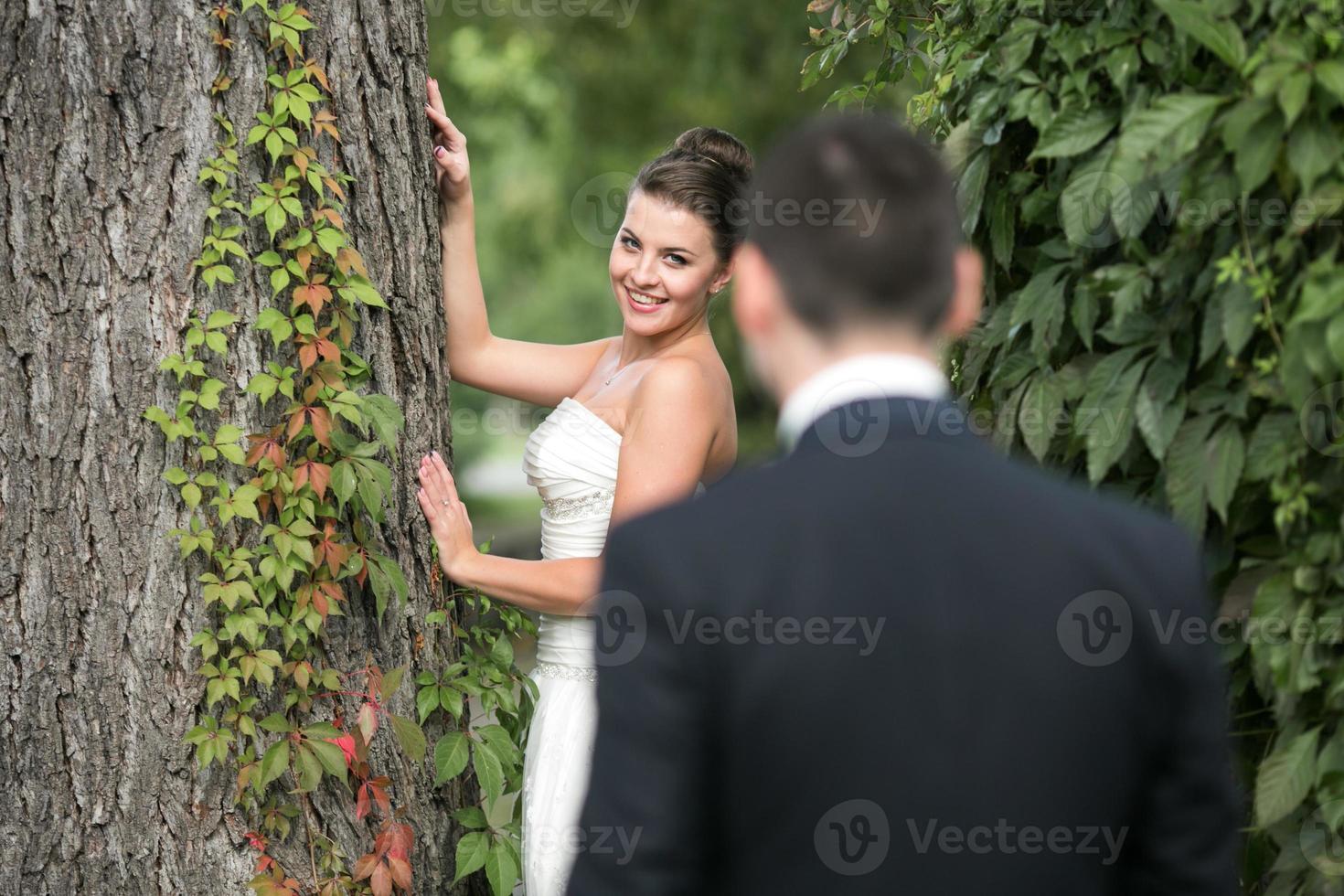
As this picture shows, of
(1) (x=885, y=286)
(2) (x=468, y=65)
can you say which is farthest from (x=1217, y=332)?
(2) (x=468, y=65)

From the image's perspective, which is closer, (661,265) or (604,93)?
(661,265)

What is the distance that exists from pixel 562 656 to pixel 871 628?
83.1 inches

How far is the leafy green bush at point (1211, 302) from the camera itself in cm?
197

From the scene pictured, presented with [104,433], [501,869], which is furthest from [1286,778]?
[104,433]

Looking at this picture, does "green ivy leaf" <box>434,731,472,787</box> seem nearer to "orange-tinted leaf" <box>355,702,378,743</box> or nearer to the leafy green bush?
"orange-tinted leaf" <box>355,702,378,743</box>

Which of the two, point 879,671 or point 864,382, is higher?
point 864,382

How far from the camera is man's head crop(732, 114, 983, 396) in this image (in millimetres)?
1410

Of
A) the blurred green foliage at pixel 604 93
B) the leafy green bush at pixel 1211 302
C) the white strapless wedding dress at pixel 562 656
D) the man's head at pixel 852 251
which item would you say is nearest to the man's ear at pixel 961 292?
the man's head at pixel 852 251

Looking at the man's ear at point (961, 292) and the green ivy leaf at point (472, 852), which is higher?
the man's ear at point (961, 292)

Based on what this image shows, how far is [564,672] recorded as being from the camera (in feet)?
11.2

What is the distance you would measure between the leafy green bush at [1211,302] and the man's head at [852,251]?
80 cm

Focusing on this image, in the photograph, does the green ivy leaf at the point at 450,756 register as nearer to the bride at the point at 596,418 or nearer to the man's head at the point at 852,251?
the bride at the point at 596,418

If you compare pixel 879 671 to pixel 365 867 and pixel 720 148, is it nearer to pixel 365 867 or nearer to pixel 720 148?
pixel 365 867

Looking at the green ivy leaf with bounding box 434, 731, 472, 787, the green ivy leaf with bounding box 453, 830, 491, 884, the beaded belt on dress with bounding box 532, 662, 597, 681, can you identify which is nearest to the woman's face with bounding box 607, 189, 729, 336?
the beaded belt on dress with bounding box 532, 662, 597, 681
